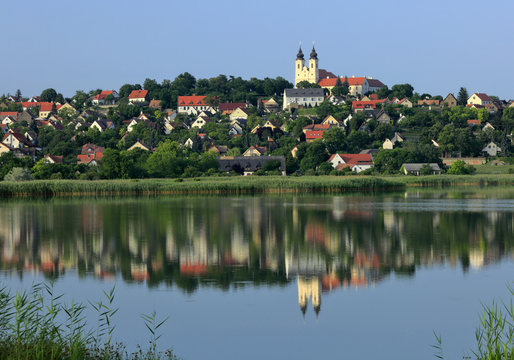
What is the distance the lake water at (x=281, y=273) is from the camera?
46.0 feet

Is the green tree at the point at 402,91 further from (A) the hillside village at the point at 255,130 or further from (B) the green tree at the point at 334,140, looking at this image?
(B) the green tree at the point at 334,140

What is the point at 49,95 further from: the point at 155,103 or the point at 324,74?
the point at 324,74

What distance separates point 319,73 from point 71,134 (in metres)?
81.3

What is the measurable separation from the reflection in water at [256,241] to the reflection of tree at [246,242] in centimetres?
4

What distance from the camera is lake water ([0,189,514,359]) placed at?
46.0 ft

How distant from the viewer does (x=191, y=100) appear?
500 feet

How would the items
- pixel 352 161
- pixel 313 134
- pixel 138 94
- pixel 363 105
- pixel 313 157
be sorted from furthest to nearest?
pixel 138 94 < pixel 363 105 < pixel 313 134 < pixel 352 161 < pixel 313 157

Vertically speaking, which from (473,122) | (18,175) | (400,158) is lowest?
(18,175)

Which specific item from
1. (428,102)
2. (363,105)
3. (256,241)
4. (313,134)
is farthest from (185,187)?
(428,102)

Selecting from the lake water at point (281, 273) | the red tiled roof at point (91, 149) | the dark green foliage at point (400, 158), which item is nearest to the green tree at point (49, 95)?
the red tiled roof at point (91, 149)

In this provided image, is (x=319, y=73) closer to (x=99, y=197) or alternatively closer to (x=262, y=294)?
(x=99, y=197)

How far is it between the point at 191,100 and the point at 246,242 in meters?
128

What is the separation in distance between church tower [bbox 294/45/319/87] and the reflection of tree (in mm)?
128855

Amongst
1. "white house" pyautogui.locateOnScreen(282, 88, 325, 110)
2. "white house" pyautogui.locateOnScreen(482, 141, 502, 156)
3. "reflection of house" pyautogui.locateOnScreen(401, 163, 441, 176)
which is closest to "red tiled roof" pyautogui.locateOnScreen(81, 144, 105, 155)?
"reflection of house" pyautogui.locateOnScreen(401, 163, 441, 176)
